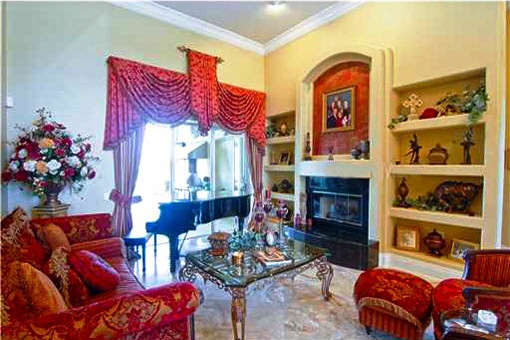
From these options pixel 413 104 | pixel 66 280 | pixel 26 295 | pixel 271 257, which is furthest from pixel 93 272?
pixel 413 104

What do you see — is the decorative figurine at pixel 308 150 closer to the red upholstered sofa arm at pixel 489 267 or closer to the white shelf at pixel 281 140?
the white shelf at pixel 281 140

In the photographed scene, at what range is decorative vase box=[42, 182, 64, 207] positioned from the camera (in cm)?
330

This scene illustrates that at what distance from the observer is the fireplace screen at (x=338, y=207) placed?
4.30 metres

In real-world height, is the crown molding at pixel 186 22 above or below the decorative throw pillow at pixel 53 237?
above

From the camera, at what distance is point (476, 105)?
3.10 meters

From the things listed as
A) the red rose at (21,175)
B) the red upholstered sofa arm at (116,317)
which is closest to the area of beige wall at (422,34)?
the red upholstered sofa arm at (116,317)

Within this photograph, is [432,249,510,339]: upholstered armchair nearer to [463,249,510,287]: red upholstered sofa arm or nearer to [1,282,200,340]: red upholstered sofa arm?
[463,249,510,287]: red upholstered sofa arm

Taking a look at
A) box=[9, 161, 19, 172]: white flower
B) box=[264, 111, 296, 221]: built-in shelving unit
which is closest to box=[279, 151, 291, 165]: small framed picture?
box=[264, 111, 296, 221]: built-in shelving unit

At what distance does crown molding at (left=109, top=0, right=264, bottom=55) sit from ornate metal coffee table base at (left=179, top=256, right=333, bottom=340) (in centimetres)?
397

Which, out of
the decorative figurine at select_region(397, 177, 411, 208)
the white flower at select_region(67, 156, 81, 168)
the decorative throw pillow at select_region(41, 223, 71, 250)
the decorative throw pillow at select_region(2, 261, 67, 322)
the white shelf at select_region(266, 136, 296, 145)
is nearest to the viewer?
the decorative throw pillow at select_region(2, 261, 67, 322)

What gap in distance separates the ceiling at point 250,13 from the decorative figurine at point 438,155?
2.76 m

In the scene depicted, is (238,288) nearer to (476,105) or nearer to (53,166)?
(53,166)

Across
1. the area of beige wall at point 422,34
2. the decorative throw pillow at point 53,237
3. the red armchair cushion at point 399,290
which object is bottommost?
the red armchair cushion at point 399,290

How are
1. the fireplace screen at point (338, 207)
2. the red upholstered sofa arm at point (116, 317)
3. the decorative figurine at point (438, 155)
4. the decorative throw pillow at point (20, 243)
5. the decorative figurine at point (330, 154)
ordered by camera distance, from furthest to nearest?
1. the decorative figurine at point (330, 154)
2. the fireplace screen at point (338, 207)
3. the decorative figurine at point (438, 155)
4. the decorative throw pillow at point (20, 243)
5. the red upholstered sofa arm at point (116, 317)
